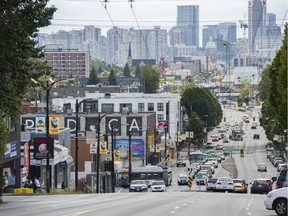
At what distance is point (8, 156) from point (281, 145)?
6539 cm

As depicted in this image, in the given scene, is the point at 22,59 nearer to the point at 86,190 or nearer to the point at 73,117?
the point at 86,190

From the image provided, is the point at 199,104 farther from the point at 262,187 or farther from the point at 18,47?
the point at 18,47

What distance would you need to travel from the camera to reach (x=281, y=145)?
12825 centimetres

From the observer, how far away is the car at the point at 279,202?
3600 centimetres

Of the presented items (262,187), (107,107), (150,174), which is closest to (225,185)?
(262,187)

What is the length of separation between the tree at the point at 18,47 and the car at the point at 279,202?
45.5 ft

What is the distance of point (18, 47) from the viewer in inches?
1796

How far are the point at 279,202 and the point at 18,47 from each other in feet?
48.6

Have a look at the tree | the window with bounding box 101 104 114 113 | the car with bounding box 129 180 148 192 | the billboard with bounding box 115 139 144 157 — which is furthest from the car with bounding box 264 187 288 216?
the window with bounding box 101 104 114 113

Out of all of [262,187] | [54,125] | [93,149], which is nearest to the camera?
[54,125]

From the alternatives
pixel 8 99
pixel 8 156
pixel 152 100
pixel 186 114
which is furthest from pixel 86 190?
pixel 186 114

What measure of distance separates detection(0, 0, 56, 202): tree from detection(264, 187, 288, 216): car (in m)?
13.9

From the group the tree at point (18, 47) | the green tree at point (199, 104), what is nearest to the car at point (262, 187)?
the tree at point (18, 47)

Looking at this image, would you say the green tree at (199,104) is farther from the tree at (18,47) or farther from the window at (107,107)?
the tree at (18,47)
